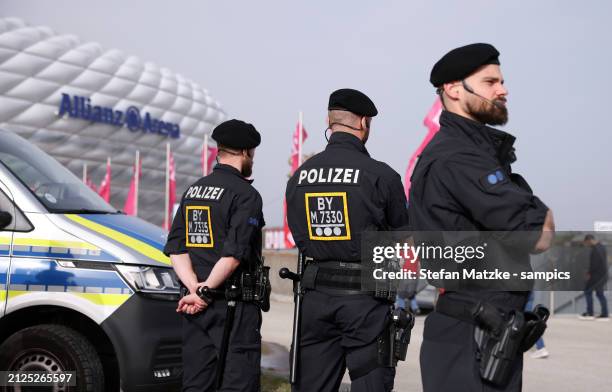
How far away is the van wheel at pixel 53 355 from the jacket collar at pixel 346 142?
2076mm

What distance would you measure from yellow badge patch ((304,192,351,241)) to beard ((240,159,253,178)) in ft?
2.87

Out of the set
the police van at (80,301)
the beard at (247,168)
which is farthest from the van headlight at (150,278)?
the beard at (247,168)

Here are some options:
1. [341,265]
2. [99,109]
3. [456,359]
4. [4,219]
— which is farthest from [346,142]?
[99,109]

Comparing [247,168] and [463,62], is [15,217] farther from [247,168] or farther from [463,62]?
[463,62]

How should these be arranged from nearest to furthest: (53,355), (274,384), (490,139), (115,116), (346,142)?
(490,139) → (346,142) → (53,355) → (274,384) → (115,116)

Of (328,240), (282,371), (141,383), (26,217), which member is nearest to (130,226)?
(26,217)

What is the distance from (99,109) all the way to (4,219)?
50.8m

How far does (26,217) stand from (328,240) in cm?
213

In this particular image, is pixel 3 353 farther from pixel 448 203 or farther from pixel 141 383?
pixel 448 203

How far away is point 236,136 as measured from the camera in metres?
4.55

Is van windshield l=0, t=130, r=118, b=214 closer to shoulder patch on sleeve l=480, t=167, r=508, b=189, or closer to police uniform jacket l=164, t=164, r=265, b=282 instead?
Result: police uniform jacket l=164, t=164, r=265, b=282

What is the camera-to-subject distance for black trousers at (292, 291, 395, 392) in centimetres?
358

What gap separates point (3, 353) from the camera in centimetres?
469

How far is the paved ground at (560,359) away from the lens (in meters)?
7.08
